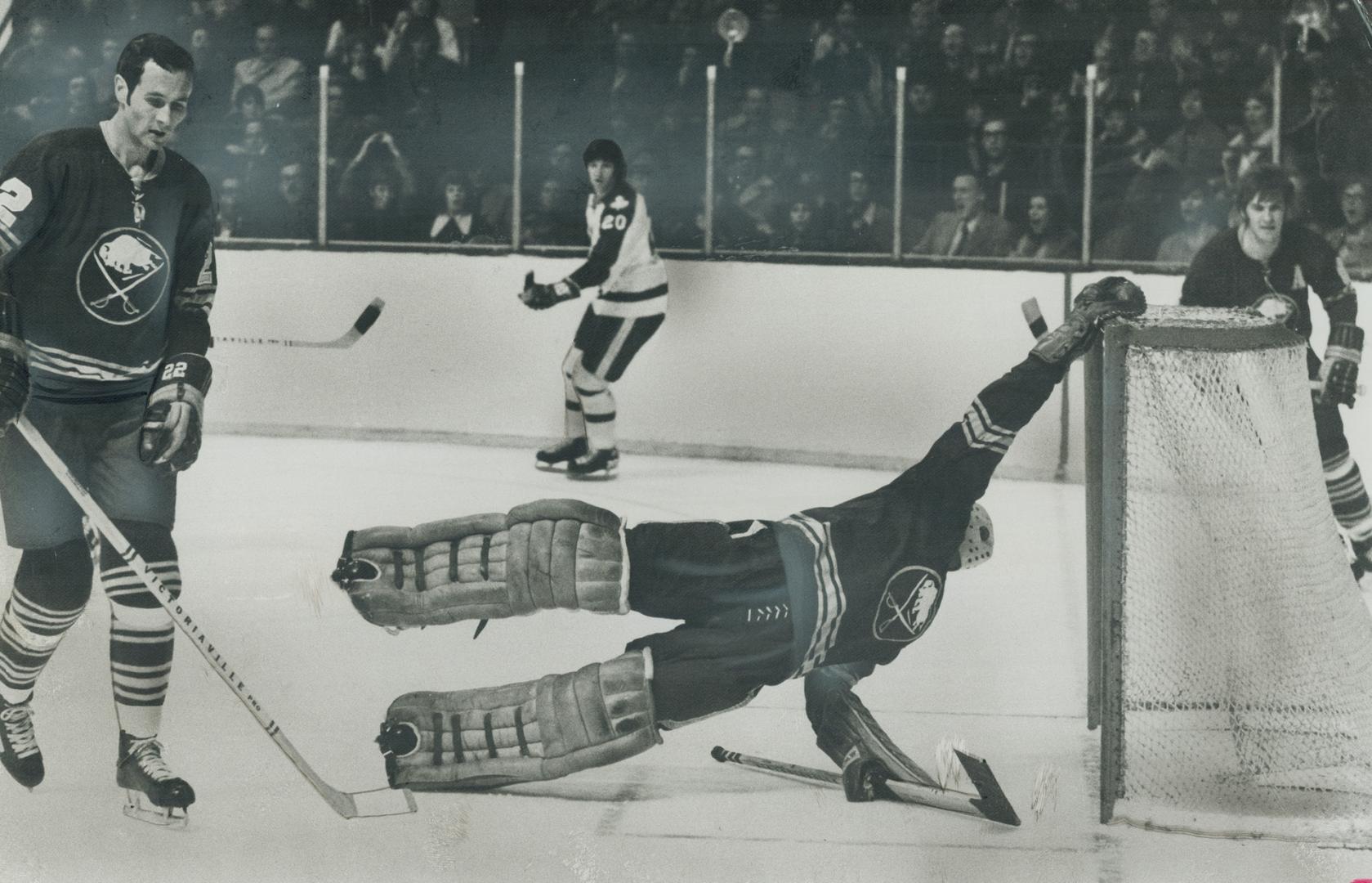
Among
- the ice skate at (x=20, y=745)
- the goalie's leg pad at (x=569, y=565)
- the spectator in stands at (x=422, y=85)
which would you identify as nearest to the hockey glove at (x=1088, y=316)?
the goalie's leg pad at (x=569, y=565)

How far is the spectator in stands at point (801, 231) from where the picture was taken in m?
2.36

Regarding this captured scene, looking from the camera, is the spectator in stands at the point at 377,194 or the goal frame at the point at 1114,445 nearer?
the goal frame at the point at 1114,445

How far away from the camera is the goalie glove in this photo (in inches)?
95.4

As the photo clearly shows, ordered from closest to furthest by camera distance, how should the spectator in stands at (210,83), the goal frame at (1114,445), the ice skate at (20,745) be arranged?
the goal frame at (1114,445)
the spectator in stands at (210,83)
the ice skate at (20,745)

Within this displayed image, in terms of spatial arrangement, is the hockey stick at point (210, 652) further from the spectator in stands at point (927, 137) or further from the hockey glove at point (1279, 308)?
the hockey glove at point (1279, 308)

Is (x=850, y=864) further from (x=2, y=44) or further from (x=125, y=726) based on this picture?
(x=2, y=44)

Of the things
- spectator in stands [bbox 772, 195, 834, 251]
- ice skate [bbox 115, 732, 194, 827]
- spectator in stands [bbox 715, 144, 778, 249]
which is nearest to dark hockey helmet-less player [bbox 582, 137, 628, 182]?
spectator in stands [bbox 715, 144, 778, 249]

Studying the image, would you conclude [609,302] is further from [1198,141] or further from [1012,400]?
[1198,141]

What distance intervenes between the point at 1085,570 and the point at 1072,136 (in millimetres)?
701

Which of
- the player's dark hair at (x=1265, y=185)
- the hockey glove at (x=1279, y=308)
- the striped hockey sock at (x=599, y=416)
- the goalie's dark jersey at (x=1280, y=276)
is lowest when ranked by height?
the striped hockey sock at (x=599, y=416)

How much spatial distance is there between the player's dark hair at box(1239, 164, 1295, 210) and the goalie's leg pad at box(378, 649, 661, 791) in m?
1.20

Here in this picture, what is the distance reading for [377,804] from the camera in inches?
94.4

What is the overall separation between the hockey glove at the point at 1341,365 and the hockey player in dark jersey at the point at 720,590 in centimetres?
32

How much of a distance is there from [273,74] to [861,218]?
38.8 inches
